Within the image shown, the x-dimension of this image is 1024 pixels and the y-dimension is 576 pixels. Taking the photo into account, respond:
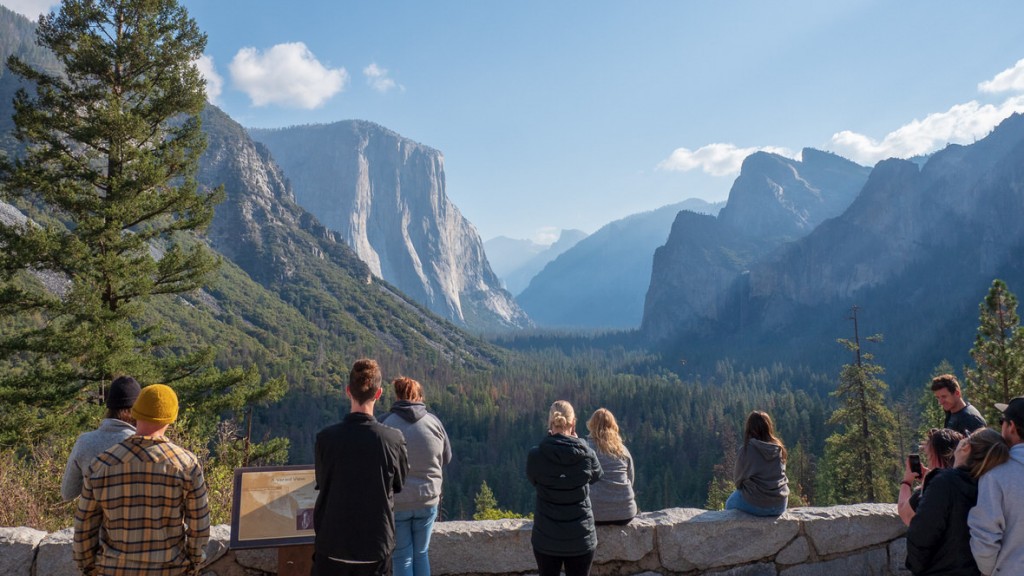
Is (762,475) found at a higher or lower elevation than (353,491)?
lower

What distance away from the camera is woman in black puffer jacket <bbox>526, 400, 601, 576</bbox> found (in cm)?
496

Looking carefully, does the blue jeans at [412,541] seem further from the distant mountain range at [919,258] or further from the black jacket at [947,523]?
the distant mountain range at [919,258]

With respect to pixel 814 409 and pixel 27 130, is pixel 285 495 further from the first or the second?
pixel 814 409

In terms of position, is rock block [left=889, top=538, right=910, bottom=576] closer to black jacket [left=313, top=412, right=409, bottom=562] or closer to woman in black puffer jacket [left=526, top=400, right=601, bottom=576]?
woman in black puffer jacket [left=526, top=400, right=601, bottom=576]

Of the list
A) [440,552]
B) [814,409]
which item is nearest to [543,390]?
[814,409]

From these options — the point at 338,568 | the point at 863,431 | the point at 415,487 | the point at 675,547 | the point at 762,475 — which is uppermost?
the point at 415,487

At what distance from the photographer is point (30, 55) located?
513ft

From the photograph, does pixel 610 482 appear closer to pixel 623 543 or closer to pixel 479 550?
pixel 623 543

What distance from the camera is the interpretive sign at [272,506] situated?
477 cm

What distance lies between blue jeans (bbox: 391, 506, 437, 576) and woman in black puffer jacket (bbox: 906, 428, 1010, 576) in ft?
12.2

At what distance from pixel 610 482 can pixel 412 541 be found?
6.52 ft

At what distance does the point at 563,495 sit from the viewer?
502cm

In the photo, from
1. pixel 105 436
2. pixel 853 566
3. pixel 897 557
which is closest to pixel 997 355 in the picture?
pixel 897 557

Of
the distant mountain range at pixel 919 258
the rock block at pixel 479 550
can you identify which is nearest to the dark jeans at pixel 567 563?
the rock block at pixel 479 550
